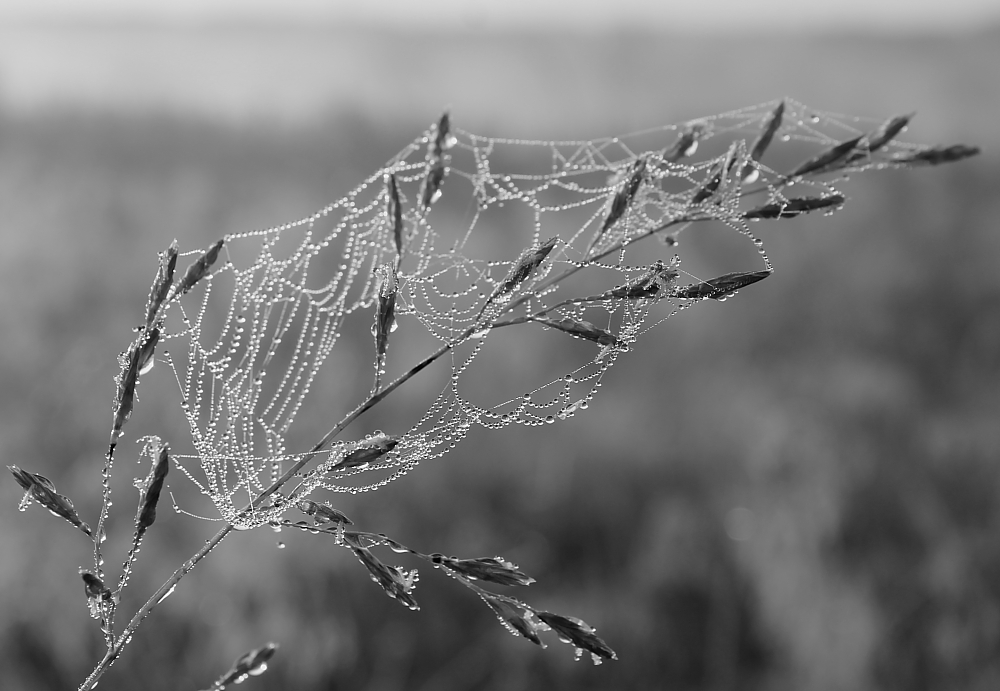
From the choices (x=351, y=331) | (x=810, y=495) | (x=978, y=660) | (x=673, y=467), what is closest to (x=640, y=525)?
(x=673, y=467)

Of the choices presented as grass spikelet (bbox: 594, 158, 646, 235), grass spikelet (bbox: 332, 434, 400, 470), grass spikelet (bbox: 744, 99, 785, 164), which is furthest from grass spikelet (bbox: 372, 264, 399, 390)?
grass spikelet (bbox: 744, 99, 785, 164)

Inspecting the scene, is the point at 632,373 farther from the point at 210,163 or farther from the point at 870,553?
the point at 210,163

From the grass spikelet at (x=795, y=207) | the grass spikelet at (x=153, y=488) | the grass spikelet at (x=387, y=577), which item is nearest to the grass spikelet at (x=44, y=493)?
the grass spikelet at (x=153, y=488)

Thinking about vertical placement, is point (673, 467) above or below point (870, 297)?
below

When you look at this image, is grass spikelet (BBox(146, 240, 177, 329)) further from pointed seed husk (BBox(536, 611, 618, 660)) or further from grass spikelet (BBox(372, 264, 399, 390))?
pointed seed husk (BBox(536, 611, 618, 660))

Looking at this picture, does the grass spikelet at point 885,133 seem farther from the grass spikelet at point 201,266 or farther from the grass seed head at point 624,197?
the grass spikelet at point 201,266
